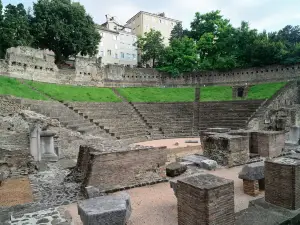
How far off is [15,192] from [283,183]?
8.37 meters

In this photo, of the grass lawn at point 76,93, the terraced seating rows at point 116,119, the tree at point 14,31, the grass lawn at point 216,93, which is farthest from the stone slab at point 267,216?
the tree at point 14,31

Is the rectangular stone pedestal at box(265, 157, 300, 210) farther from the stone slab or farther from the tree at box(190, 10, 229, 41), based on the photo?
the tree at box(190, 10, 229, 41)

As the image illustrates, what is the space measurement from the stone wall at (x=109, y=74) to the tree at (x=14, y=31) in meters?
2.52

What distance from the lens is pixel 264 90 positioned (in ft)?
93.4

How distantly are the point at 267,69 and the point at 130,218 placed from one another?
3251cm

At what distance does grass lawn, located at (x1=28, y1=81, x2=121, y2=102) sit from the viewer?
987 inches

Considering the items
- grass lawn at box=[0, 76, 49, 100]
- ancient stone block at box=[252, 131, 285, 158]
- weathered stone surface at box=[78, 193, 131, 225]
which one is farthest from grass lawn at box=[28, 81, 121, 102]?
weathered stone surface at box=[78, 193, 131, 225]

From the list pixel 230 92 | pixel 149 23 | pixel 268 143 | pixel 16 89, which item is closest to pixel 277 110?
pixel 268 143

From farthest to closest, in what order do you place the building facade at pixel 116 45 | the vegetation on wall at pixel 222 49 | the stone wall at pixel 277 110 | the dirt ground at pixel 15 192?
the building facade at pixel 116 45
the vegetation on wall at pixel 222 49
the stone wall at pixel 277 110
the dirt ground at pixel 15 192

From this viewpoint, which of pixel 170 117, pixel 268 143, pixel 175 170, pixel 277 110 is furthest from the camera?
pixel 170 117

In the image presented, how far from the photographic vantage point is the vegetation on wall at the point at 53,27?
31156mm

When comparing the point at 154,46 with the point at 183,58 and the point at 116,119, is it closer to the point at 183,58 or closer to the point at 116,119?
the point at 183,58

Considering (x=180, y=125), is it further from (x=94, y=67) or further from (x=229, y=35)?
(x=229, y=35)

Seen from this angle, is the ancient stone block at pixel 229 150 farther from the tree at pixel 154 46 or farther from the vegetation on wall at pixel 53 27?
the tree at pixel 154 46
